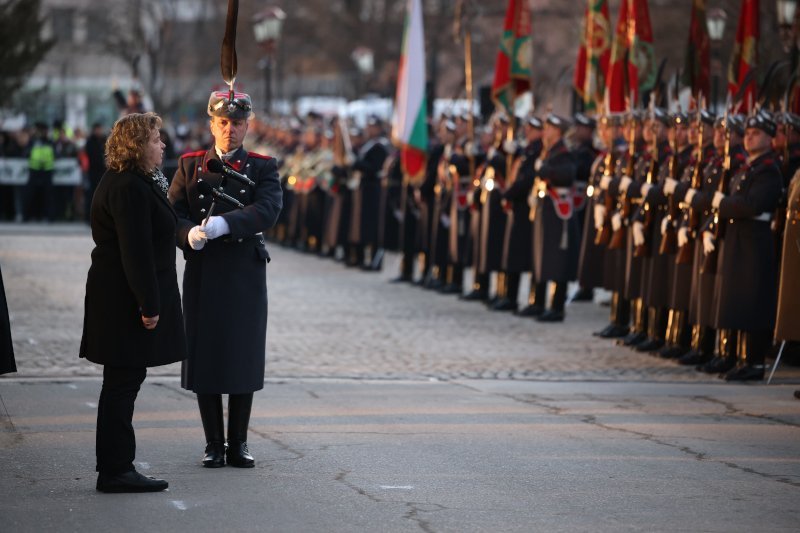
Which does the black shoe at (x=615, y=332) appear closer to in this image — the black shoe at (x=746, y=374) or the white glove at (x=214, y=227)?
the black shoe at (x=746, y=374)

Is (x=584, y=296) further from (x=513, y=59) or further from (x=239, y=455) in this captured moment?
(x=239, y=455)

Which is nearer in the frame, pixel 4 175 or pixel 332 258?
pixel 332 258

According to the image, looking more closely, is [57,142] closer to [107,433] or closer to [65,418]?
[65,418]

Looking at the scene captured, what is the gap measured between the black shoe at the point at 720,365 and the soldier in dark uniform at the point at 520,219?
442 cm

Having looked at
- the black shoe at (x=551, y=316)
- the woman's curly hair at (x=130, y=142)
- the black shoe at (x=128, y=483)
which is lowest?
the black shoe at (x=128, y=483)

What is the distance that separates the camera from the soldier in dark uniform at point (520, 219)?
17203 millimetres

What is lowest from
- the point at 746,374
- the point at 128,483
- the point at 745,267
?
the point at 128,483

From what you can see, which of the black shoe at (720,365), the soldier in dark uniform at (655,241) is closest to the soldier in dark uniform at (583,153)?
the soldier in dark uniform at (655,241)

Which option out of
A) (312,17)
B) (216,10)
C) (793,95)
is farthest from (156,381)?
(216,10)

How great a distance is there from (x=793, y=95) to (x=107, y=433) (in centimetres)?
740

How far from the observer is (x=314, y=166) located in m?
26.7

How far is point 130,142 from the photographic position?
26.2ft

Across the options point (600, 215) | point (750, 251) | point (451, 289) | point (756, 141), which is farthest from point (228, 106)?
point (451, 289)

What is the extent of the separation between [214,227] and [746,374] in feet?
18.3
